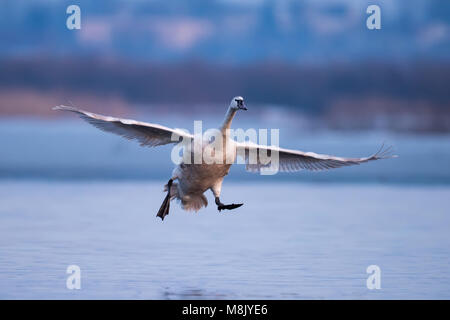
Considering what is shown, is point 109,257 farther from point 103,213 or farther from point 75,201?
point 75,201

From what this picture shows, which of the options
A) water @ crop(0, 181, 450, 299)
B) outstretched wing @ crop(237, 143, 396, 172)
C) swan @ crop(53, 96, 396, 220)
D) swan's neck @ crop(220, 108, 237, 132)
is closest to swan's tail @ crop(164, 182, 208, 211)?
swan @ crop(53, 96, 396, 220)

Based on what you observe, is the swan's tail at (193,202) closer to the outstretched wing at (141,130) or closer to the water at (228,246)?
the water at (228,246)

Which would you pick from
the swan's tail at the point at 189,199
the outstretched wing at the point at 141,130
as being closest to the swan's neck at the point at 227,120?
the outstretched wing at the point at 141,130

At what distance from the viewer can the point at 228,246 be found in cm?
1666

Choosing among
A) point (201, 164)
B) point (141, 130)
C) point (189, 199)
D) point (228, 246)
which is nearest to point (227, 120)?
point (201, 164)

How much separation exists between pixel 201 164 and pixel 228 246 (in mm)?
2656

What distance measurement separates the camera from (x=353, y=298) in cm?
1299

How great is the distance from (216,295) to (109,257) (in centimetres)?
297

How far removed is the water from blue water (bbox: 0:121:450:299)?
22 mm

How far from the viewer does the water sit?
13406 mm

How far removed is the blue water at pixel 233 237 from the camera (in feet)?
44.3

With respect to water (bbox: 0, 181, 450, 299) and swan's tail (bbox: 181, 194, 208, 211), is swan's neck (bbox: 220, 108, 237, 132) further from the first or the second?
water (bbox: 0, 181, 450, 299)

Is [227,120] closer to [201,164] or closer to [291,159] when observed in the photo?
[201,164]
